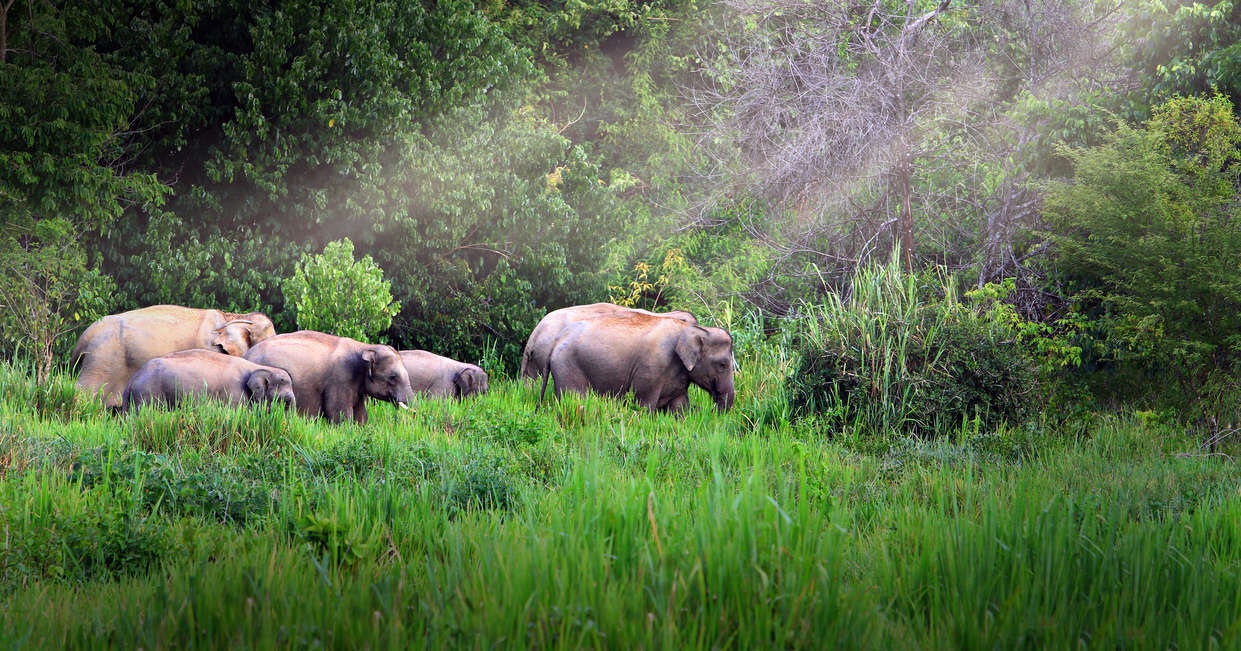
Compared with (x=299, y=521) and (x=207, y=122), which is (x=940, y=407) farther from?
(x=207, y=122)

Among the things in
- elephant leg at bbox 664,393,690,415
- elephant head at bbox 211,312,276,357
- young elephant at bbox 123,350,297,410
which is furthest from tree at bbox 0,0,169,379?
elephant leg at bbox 664,393,690,415

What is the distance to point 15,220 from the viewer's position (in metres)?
12.3

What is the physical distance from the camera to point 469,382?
1164 cm

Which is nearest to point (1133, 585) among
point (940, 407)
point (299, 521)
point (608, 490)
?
point (608, 490)

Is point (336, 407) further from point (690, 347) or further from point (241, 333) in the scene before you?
point (690, 347)

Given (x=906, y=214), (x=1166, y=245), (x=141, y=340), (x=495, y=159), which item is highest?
(x=495, y=159)

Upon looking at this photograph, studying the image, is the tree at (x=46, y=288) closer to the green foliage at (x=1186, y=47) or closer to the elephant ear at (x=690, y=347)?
the elephant ear at (x=690, y=347)

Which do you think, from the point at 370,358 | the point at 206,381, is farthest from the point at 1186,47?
the point at 206,381

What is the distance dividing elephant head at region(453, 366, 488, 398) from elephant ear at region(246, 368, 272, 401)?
3.18m

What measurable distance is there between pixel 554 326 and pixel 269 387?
3.47 m

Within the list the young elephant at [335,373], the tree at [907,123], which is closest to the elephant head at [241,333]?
the young elephant at [335,373]

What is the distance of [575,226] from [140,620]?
14.5 meters

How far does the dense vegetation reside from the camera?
3.20 metres

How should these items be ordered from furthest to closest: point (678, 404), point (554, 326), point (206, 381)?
point (554, 326)
point (678, 404)
point (206, 381)
